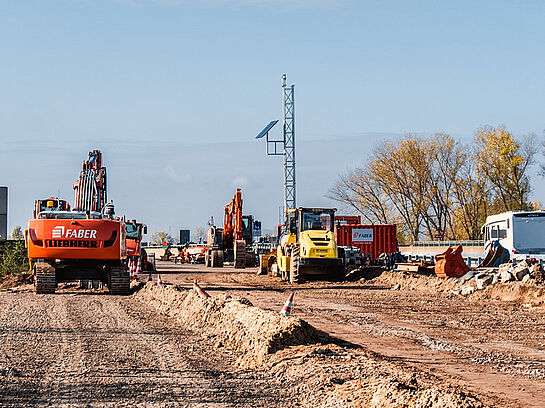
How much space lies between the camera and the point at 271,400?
30.2ft

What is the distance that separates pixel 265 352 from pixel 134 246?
2750 cm

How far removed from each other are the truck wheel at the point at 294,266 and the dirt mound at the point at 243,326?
10.8m

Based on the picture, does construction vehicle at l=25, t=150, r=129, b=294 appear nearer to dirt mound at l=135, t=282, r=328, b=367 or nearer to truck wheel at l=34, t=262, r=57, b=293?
truck wheel at l=34, t=262, r=57, b=293

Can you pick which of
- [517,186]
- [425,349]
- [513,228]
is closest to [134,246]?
[513,228]

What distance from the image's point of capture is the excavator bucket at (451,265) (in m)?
28.2

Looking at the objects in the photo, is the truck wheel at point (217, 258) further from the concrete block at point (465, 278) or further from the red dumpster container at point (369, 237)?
the concrete block at point (465, 278)

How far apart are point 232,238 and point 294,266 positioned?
58.0ft

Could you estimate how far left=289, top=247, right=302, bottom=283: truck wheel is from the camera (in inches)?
1212

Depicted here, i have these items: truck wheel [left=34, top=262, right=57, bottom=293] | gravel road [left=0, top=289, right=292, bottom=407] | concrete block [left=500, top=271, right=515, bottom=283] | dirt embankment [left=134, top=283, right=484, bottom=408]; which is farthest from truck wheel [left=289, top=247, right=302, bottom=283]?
dirt embankment [left=134, top=283, right=484, bottom=408]

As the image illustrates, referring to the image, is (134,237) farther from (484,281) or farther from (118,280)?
(484,281)

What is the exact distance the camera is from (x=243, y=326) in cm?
1427

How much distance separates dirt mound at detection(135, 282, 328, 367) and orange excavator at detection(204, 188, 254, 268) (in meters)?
24.3

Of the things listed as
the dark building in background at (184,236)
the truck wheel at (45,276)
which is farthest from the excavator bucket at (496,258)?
the dark building in background at (184,236)

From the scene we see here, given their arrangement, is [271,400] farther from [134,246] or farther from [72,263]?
[134,246]
